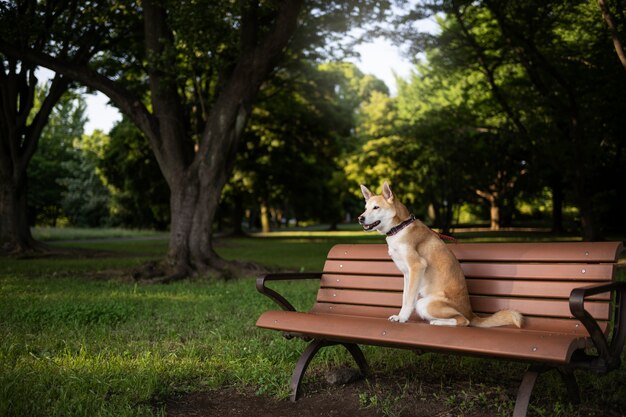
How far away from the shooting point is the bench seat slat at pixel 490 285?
3.90 m

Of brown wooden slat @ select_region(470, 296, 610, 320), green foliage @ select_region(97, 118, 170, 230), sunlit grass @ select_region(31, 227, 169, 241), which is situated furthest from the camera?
sunlit grass @ select_region(31, 227, 169, 241)

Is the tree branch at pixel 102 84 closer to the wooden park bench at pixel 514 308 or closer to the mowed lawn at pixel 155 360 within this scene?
the mowed lawn at pixel 155 360

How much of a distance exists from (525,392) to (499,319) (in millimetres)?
698

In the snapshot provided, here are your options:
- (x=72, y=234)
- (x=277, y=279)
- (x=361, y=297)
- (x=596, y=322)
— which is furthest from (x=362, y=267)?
(x=72, y=234)

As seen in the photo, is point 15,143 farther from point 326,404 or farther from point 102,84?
point 326,404

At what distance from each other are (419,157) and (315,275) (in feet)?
95.0

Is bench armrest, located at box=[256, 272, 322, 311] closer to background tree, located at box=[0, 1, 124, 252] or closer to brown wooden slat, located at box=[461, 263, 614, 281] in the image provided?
brown wooden slat, located at box=[461, 263, 614, 281]

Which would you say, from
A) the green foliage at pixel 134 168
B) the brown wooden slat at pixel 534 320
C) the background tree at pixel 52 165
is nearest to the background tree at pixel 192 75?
the brown wooden slat at pixel 534 320

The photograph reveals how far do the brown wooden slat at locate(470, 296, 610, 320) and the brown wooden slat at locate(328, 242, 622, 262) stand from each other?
275 mm

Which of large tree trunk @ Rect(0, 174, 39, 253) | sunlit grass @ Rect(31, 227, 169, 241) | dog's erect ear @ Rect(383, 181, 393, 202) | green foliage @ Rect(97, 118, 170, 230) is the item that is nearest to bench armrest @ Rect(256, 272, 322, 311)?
dog's erect ear @ Rect(383, 181, 393, 202)

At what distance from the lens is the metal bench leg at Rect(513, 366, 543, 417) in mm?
3326

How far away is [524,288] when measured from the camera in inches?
160

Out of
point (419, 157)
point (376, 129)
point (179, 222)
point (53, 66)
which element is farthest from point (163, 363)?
point (376, 129)

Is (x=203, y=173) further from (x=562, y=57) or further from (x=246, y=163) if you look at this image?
(x=246, y=163)
